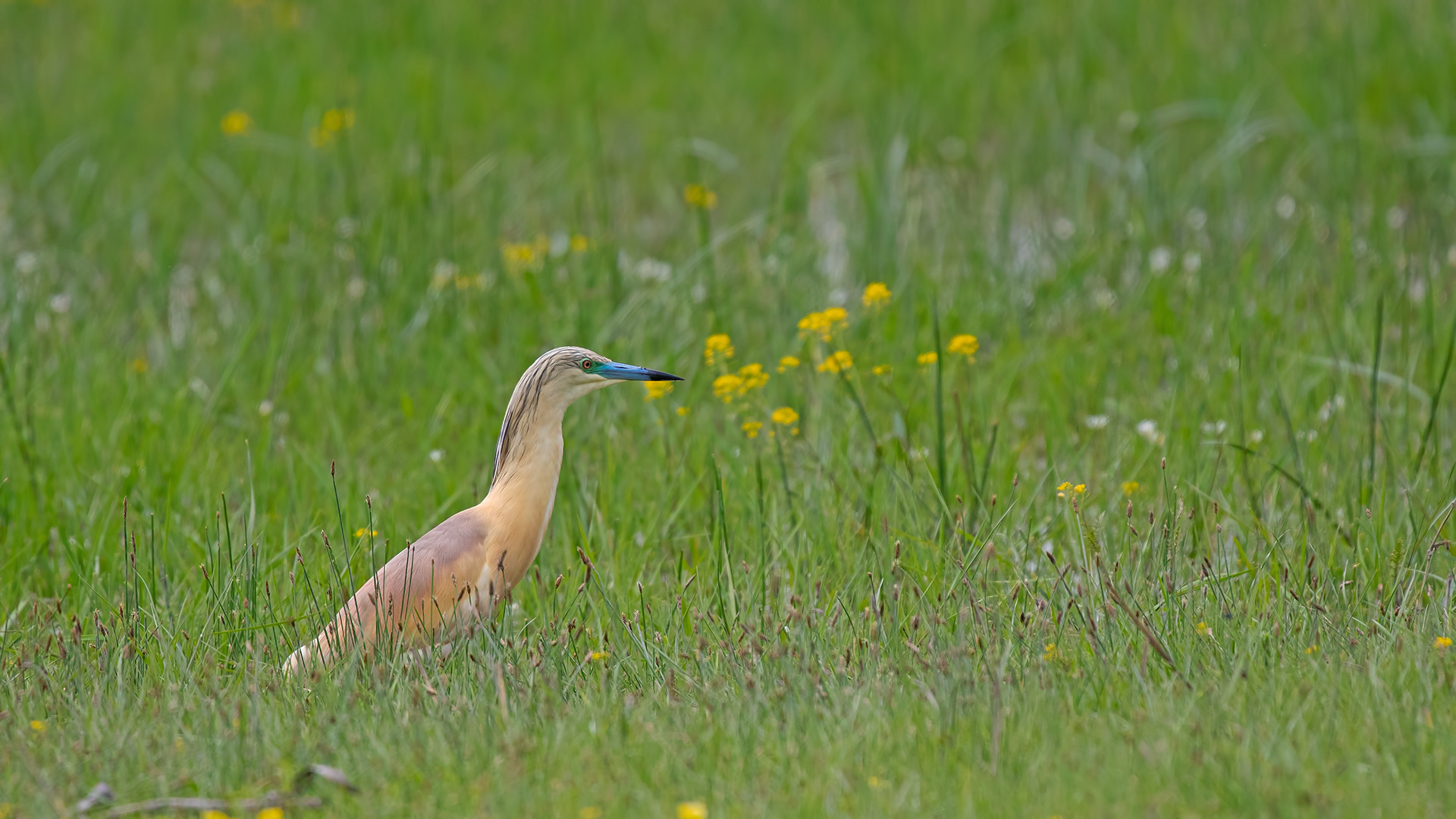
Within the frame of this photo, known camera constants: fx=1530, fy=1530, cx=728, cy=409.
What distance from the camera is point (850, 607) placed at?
15.6ft

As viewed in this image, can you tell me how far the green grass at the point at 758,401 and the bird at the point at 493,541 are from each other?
140mm

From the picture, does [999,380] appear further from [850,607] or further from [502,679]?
[502,679]

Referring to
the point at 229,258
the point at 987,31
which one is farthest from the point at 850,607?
the point at 987,31

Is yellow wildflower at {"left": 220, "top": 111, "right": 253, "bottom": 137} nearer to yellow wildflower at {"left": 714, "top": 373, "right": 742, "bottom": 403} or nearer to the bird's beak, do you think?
yellow wildflower at {"left": 714, "top": 373, "right": 742, "bottom": 403}

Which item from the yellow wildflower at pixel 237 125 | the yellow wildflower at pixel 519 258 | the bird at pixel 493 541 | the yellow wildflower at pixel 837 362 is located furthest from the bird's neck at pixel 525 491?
the yellow wildflower at pixel 237 125

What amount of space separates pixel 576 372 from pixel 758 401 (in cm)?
192

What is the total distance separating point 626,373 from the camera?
442 centimetres

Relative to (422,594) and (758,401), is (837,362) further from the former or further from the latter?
(422,594)

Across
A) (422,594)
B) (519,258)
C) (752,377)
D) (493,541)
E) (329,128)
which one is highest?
(329,128)

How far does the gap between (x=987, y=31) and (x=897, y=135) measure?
2.28 metres

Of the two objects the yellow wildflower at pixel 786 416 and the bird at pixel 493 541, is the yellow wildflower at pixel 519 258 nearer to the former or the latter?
the yellow wildflower at pixel 786 416

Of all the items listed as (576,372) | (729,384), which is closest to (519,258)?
(729,384)

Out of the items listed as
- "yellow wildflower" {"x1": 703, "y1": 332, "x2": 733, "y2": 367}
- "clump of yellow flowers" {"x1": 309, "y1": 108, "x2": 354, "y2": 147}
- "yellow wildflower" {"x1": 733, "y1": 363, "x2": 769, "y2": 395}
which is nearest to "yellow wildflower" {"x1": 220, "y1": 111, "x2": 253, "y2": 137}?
"clump of yellow flowers" {"x1": 309, "y1": 108, "x2": 354, "y2": 147}

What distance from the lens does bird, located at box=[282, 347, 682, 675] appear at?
435 cm
